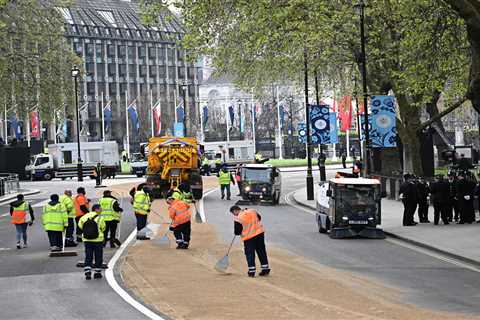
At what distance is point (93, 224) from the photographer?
66.6 ft

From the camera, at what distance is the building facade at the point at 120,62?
146 meters

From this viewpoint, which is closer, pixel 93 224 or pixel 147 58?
pixel 93 224

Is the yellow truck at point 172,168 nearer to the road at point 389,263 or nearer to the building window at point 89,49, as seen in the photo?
the road at point 389,263

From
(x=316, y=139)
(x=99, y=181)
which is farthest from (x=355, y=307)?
(x=99, y=181)

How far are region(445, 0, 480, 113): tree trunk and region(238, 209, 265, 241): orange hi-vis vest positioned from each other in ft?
20.7

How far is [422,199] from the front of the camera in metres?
32.5

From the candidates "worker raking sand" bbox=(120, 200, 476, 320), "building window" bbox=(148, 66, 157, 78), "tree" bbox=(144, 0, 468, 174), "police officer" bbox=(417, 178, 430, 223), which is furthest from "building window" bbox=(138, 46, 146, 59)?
"worker raking sand" bbox=(120, 200, 476, 320)

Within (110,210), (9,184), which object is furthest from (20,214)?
(9,184)

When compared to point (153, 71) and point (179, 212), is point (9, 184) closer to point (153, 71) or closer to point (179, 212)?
point (179, 212)

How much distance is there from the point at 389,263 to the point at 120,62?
134 m

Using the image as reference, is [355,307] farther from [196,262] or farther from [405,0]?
[405,0]

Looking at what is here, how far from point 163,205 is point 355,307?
27110 millimetres

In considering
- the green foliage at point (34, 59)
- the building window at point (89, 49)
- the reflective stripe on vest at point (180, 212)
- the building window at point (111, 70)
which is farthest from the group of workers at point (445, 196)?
the building window at point (111, 70)

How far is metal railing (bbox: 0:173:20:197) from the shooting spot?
56.1 meters
